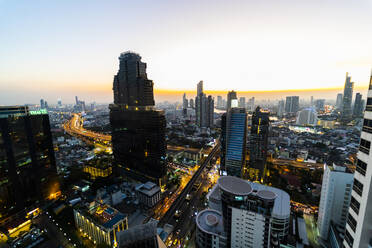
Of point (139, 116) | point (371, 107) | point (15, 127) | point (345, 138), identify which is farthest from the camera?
point (345, 138)

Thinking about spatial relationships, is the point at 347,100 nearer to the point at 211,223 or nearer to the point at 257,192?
the point at 257,192

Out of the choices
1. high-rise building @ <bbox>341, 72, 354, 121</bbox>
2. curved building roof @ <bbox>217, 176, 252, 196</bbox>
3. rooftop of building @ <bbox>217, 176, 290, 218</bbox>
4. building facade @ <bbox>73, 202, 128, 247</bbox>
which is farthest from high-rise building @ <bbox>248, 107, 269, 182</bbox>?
high-rise building @ <bbox>341, 72, 354, 121</bbox>

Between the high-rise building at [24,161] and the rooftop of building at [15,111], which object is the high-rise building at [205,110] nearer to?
the high-rise building at [24,161]

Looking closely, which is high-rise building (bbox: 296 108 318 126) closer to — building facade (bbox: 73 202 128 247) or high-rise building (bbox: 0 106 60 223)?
building facade (bbox: 73 202 128 247)

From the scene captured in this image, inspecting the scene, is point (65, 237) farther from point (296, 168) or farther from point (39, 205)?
point (296, 168)

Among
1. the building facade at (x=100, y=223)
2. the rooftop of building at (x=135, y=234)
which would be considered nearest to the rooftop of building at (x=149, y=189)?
the building facade at (x=100, y=223)

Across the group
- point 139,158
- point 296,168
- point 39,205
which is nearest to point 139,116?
point 139,158
